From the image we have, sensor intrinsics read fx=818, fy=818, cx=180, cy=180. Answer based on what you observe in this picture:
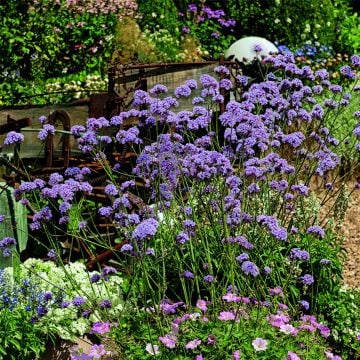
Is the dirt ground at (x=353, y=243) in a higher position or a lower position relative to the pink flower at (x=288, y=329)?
lower

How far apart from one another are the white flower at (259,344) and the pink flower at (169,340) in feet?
1.15

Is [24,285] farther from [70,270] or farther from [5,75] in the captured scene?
[5,75]

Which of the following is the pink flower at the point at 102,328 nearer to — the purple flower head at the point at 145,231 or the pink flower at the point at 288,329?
the purple flower head at the point at 145,231

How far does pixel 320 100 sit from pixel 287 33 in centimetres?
398

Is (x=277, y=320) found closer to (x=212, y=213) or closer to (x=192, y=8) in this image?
(x=212, y=213)

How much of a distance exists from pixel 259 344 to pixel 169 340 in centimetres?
39

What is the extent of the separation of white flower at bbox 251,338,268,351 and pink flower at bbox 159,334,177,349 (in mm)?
351

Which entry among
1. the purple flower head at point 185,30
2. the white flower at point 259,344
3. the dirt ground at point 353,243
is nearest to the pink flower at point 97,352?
the white flower at point 259,344

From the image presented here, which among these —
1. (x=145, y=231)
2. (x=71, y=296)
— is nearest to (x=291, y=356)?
(x=145, y=231)

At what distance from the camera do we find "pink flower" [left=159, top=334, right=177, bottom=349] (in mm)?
3445

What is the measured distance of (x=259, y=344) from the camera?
11.0 ft

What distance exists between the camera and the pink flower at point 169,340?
3.45 meters

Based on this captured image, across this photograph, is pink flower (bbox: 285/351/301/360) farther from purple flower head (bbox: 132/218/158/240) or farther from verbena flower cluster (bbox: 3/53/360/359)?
purple flower head (bbox: 132/218/158/240)

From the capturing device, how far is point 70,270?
14.8ft
